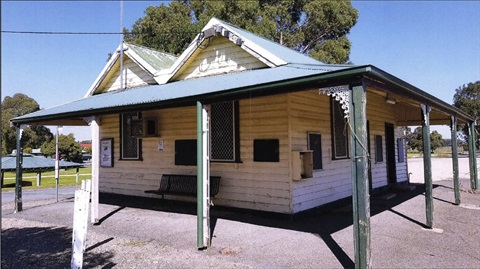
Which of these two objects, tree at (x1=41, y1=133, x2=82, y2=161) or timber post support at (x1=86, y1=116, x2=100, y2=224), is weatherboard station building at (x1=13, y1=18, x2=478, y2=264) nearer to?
timber post support at (x1=86, y1=116, x2=100, y2=224)

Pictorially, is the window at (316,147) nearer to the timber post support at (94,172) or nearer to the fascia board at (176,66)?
the fascia board at (176,66)

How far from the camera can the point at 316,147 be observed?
906 centimetres

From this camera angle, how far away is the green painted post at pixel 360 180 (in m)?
4.44

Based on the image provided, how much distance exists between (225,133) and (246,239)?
3.33m

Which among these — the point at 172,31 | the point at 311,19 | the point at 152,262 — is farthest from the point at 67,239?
the point at 311,19

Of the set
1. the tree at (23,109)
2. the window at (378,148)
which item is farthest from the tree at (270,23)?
the tree at (23,109)

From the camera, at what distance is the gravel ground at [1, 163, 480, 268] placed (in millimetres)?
5398

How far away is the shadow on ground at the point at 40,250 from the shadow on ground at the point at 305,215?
1.88 metres

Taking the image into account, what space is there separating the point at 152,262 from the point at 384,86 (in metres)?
4.60

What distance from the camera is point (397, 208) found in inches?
375

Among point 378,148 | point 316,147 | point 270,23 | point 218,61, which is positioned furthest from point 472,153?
point 270,23

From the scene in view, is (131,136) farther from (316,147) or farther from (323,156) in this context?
(323,156)

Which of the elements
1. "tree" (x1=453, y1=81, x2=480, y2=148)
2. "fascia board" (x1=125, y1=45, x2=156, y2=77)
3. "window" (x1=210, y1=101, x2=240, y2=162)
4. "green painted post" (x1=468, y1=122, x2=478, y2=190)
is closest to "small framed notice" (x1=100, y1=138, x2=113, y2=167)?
"fascia board" (x1=125, y1=45, x2=156, y2=77)

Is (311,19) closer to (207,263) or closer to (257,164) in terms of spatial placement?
(257,164)
